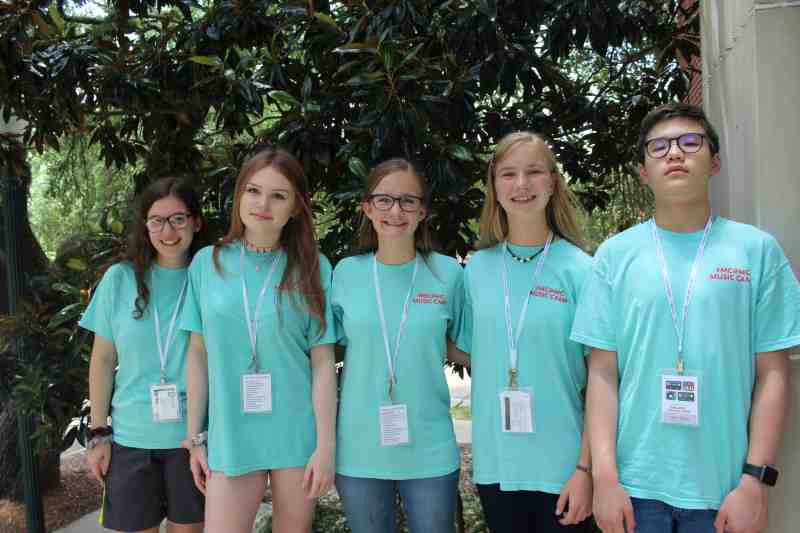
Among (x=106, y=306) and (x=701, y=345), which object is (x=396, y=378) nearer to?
(x=701, y=345)

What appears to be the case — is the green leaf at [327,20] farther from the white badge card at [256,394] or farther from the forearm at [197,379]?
the white badge card at [256,394]

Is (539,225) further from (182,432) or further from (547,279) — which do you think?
(182,432)

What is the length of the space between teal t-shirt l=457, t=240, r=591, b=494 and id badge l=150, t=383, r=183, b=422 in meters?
1.26

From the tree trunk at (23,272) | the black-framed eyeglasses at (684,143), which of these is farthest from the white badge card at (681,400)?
the tree trunk at (23,272)

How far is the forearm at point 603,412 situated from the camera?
7.55 feet

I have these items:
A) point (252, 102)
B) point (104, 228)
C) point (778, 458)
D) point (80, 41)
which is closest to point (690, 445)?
point (778, 458)

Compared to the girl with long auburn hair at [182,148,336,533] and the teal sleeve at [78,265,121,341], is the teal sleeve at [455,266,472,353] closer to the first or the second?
the girl with long auburn hair at [182,148,336,533]

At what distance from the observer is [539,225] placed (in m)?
2.75

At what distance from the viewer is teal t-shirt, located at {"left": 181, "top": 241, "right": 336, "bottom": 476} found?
8.97 feet

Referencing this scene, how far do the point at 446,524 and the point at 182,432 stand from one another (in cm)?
118

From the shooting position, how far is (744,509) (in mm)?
2160

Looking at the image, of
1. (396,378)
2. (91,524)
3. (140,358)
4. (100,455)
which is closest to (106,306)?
(140,358)

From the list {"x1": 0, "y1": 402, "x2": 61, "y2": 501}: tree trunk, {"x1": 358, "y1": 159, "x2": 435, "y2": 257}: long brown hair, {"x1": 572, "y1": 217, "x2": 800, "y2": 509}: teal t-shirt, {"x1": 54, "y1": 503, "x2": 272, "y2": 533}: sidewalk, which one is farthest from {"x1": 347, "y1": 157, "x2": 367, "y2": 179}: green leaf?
{"x1": 54, "y1": 503, "x2": 272, "y2": 533}: sidewalk

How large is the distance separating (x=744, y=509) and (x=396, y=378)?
124cm
